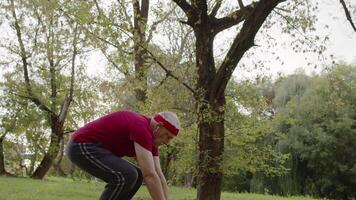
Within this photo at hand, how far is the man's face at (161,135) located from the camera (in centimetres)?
406

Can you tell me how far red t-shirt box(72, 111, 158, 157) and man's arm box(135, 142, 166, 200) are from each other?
74 mm

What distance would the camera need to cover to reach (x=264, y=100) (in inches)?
571

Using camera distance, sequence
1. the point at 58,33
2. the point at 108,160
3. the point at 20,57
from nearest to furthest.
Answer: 1. the point at 108,160
2. the point at 58,33
3. the point at 20,57

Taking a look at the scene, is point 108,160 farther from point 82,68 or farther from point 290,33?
point 82,68

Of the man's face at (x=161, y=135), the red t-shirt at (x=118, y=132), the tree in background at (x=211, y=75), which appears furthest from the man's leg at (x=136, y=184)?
the tree in background at (x=211, y=75)

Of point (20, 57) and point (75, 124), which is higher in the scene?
point (20, 57)

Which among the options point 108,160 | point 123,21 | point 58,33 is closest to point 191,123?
point 123,21

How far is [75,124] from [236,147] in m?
12.2

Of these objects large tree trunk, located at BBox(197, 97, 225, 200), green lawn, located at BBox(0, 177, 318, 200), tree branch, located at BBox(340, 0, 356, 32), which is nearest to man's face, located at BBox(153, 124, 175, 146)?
large tree trunk, located at BBox(197, 97, 225, 200)

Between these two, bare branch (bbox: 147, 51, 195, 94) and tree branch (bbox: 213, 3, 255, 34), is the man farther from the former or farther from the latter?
tree branch (bbox: 213, 3, 255, 34)

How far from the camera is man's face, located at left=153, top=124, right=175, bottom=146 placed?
160 inches

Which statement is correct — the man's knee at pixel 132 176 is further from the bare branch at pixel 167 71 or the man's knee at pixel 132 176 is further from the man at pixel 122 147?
the bare branch at pixel 167 71

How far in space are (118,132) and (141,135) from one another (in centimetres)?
24

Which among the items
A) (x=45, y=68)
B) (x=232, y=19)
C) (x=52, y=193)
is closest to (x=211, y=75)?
(x=232, y=19)
